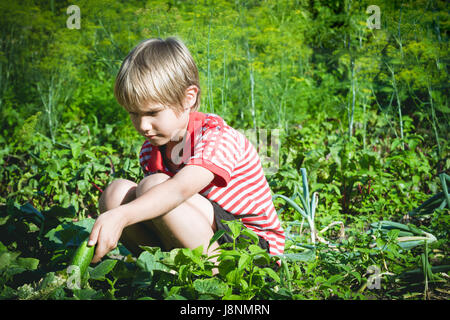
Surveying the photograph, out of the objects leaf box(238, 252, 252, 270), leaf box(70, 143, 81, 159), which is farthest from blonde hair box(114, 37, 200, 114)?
leaf box(70, 143, 81, 159)

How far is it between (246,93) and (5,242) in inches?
98.8

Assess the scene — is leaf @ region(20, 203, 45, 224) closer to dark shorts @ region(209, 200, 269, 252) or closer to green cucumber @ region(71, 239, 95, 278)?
green cucumber @ region(71, 239, 95, 278)

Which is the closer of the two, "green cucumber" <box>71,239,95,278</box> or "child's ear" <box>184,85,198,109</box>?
"green cucumber" <box>71,239,95,278</box>

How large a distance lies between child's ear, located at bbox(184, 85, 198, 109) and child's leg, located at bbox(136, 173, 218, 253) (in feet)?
1.07

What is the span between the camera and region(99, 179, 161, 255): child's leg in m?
1.57

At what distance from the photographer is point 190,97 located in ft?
5.42

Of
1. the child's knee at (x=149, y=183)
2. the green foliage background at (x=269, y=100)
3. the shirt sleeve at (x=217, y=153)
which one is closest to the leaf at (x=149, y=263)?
the child's knee at (x=149, y=183)

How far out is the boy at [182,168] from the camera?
4.65ft

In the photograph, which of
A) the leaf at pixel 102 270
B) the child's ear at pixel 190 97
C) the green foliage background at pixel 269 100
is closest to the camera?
the leaf at pixel 102 270

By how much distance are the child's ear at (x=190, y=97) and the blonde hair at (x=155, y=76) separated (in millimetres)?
18

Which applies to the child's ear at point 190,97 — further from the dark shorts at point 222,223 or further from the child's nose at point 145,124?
the dark shorts at point 222,223

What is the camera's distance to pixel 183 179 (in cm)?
137

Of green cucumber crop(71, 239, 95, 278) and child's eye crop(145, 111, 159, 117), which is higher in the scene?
child's eye crop(145, 111, 159, 117)
